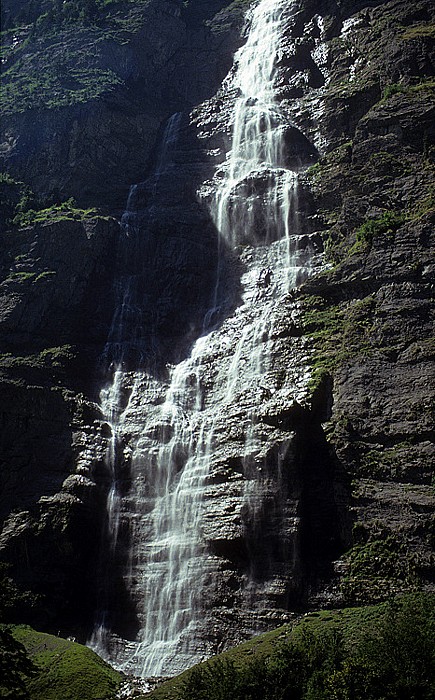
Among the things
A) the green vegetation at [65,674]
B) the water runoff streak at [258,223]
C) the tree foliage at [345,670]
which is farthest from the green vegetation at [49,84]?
the tree foliage at [345,670]

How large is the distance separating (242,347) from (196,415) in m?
4.17

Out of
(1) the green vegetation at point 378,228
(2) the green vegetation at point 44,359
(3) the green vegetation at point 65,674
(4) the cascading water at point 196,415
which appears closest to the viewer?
(3) the green vegetation at point 65,674

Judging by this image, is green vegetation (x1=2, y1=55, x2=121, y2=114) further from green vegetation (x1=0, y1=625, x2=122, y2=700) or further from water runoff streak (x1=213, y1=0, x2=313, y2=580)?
green vegetation (x1=0, y1=625, x2=122, y2=700)

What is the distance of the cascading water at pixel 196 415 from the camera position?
2506 centimetres

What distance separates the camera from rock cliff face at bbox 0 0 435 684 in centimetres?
2462

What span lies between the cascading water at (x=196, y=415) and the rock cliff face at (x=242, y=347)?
13 centimetres

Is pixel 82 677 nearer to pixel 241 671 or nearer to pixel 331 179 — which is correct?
pixel 241 671

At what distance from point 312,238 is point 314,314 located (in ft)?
21.0

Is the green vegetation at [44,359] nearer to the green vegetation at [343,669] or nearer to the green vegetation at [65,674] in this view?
the green vegetation at [65,674]

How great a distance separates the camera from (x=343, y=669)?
15.3 m

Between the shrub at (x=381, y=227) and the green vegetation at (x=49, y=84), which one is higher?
the green vegetation at (x=49, y=84)

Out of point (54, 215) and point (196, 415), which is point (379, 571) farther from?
point (54, 215)

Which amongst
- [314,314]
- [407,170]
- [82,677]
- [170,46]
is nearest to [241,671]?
[82,677]

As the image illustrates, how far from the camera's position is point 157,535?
27.2 meters
